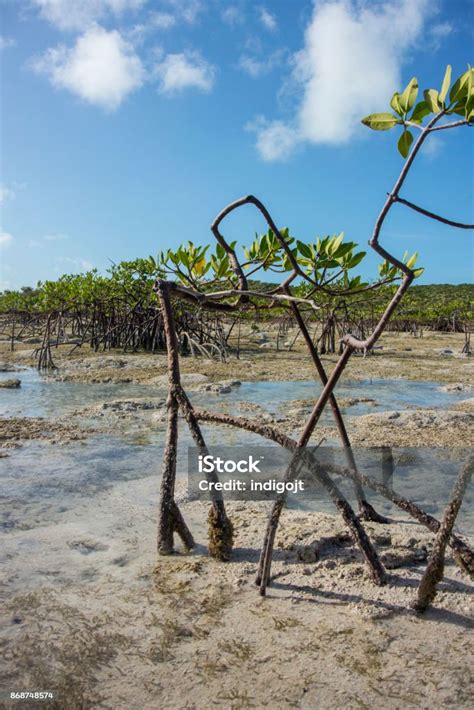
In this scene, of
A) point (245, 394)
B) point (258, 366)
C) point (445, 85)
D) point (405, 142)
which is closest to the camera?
point (445, 85)

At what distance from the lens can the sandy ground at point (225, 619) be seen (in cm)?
173

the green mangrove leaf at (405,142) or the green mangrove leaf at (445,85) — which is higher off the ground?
the green mangrove leaf at (445,85)

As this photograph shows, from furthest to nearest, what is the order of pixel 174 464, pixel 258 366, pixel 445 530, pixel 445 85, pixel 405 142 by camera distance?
pixel 258 366 < pixel 174 464 < pixel 445 530 < pixel 405 142 < pixel 445 85

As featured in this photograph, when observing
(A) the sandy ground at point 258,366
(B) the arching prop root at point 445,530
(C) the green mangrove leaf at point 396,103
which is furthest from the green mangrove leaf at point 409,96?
(A) the sandy ground at point 258,366

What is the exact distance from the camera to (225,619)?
2111mm

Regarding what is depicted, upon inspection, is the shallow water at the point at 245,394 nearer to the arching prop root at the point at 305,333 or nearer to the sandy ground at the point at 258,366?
the sandy ground at the point at 258,366

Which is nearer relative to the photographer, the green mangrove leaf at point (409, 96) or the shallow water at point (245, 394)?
the green mangrove leaf at point (409, 96)

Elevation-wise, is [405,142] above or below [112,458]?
above

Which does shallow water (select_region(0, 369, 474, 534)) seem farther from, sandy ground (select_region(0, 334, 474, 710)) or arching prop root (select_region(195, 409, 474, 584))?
A: arching prop root (select_region(195, 409, 474, 584))

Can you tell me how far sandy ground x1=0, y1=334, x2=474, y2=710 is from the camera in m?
1.73

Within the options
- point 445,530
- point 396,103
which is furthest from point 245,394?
point 396,103

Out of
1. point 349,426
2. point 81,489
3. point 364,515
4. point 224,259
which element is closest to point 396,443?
point 349,426

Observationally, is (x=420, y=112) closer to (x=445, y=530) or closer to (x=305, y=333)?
(x=305, y=333)

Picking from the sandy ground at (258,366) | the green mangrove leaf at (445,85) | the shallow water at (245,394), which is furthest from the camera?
the sandy ground at (258,366)
